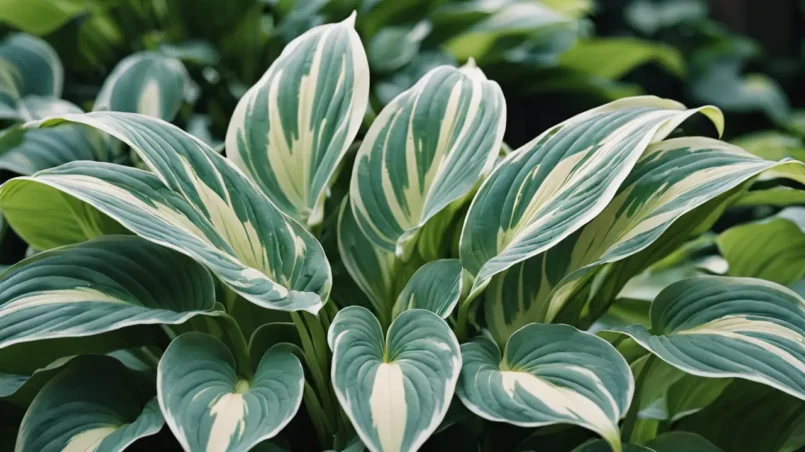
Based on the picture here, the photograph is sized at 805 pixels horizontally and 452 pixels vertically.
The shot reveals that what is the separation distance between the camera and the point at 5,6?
1316 millimetres

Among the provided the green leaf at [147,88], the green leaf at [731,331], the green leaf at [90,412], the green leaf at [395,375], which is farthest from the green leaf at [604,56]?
the green leaf at [90,412]

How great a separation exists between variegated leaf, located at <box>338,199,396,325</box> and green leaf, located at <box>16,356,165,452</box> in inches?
9.5

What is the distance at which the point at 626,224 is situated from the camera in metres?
0.72

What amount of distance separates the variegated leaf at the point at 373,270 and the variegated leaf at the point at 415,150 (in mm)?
32

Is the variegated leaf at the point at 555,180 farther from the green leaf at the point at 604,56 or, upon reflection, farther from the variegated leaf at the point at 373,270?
the green leaf at the point at 604,56

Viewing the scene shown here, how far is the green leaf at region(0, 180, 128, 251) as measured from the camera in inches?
30.4

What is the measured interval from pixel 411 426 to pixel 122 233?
0.40 metres

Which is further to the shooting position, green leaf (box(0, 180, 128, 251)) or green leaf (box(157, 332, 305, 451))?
green leaf (box(0, 180, 128, 251))

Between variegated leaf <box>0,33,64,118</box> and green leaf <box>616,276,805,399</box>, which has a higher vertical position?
variegated leaf <box>0,33,64,118</box>

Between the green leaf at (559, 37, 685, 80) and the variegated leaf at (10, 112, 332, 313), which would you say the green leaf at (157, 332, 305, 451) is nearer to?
the variegated leaf at (10, 112, 332, 313)

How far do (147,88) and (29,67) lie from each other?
0.23m

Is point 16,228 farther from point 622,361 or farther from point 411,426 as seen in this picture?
point 622,361

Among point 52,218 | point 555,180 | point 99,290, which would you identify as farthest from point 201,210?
point 555,180

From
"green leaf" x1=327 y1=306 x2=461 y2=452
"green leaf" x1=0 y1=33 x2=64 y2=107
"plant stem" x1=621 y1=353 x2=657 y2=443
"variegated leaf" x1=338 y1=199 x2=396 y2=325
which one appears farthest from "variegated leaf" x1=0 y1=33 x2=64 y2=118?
"plant stem" x1=621 y1=353 x2=657 y2=443
